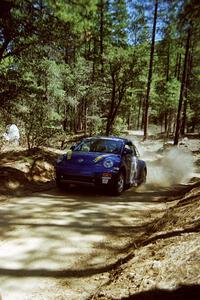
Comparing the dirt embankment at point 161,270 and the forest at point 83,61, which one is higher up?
the forest at point 83,61

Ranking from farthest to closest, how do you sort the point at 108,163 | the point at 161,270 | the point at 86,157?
the point at 86,157, the point at 108,163, the point at 161,270

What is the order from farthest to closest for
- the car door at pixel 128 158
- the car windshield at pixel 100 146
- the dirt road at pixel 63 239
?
the car door at pixel 128 158, the car windshield at pixel 100 146, the dirt road at pixel 63 239

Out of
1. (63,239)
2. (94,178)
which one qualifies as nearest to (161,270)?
(63,239)

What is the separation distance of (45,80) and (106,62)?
4.59 m

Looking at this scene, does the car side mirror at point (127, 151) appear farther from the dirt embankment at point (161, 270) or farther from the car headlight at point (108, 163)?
the dirt embankment at point (161, 270)

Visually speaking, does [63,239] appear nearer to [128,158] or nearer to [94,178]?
[94,178]

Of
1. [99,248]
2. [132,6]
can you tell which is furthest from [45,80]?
[99,248]

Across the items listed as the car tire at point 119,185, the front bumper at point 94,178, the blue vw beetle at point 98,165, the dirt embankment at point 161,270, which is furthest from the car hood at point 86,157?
the dirt embankment at point 161,270

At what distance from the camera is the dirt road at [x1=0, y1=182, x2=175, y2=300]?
4.47 metres

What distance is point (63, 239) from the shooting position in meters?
6.12

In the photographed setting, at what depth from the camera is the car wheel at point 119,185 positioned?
33.7ft

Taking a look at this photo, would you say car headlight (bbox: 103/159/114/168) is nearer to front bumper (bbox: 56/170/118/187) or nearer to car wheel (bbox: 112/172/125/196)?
front bumper (bbox: 56/170/118/187)

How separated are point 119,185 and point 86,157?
4.62 feet

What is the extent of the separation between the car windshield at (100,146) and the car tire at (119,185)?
0.85m
